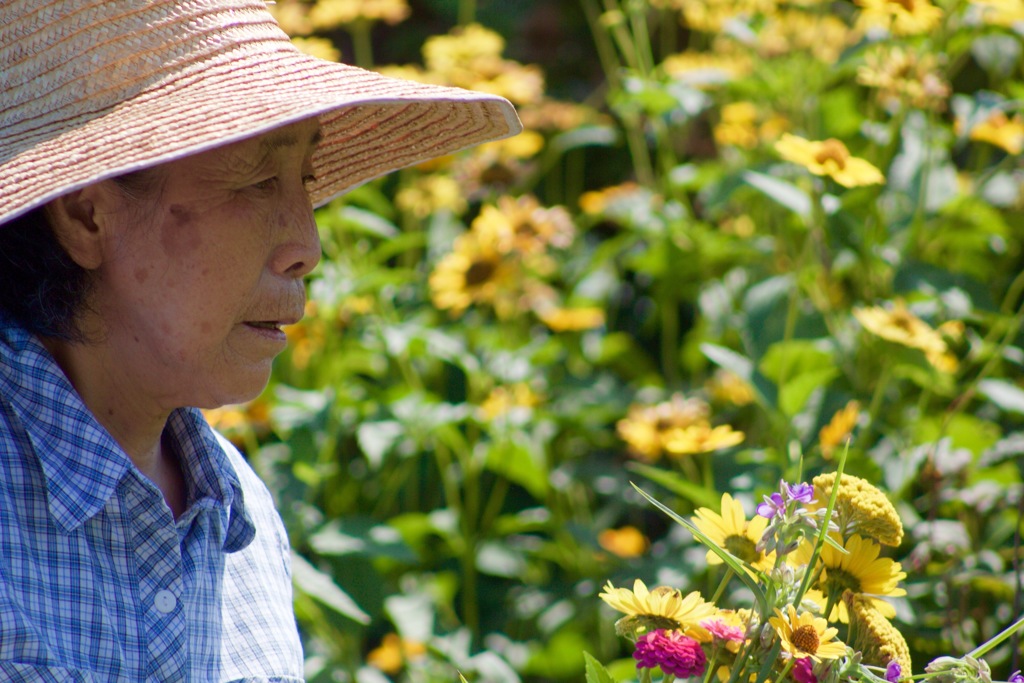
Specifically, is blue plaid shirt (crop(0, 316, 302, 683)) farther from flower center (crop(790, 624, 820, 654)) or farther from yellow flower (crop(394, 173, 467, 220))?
yellow flower (crop(394, 173, 467, 220))

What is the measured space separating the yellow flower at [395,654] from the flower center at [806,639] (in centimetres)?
118

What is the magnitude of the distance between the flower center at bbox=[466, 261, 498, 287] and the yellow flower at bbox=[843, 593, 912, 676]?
1.25m

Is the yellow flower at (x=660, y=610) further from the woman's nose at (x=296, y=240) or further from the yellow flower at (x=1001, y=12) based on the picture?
the yellow flower at (x=1001, y=12)

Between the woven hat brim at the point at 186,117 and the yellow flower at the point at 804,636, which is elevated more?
the woven hat brim at the point at 186,117

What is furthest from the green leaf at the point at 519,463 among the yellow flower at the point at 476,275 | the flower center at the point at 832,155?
the flower center at the point at 832,155

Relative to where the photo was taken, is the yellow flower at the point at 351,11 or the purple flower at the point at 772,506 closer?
the purple flower at the point at 772,506

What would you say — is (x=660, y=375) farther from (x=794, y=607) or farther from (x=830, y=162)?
(x=794, y=607)

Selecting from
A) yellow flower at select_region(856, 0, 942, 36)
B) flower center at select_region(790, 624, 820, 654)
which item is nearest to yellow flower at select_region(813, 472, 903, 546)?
flower center at select_region(790, 624, 820, 654)

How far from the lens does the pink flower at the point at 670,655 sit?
0.77m

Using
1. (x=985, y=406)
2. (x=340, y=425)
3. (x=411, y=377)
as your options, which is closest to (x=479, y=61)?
(x=411, y=377)

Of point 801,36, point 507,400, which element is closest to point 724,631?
point 507,400

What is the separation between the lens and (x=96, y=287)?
0.97 metres

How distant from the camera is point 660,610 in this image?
804 mm

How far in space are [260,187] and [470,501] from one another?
1097mm
